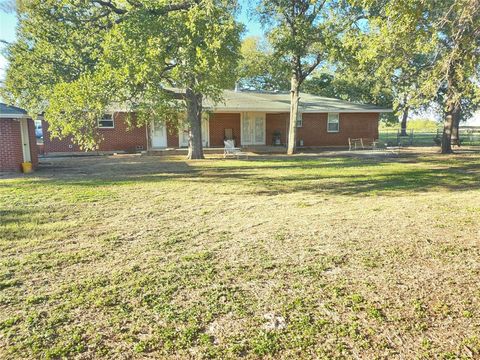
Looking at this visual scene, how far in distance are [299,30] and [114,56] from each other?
8.66 meters

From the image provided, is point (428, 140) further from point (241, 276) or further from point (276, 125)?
point (241, 276)

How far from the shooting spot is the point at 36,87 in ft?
46.9

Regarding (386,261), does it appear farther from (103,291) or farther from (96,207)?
(96,207)

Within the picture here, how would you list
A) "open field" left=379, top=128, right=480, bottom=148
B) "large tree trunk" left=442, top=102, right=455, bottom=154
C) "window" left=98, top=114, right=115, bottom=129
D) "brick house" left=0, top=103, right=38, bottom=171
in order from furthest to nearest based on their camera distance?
"open field" left=379, top=128, right=480, bottom=148
"window" left=98, top=114, right=115, bottom=129
"large tree trunk" left=442, top=102, right=455, bottom=154
"brick house" left=0, top=103, right=38, bottom=171

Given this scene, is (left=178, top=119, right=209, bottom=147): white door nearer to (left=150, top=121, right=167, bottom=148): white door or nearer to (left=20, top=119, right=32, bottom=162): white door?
(left=150, top=121, right=167, bottom=148): white door

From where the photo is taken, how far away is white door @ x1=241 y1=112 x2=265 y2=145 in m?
23.4

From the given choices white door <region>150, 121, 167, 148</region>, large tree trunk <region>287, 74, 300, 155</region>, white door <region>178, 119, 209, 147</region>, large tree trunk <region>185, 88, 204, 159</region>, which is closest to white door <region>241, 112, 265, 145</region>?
white door <region>178, 119, 209, 147</region>

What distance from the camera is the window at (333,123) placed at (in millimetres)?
24344

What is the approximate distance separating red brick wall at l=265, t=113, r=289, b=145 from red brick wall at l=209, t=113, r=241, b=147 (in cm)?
219

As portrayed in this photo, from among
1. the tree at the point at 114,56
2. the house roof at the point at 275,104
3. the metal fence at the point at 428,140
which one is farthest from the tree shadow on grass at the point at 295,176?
the metal fence at the point at 428,140

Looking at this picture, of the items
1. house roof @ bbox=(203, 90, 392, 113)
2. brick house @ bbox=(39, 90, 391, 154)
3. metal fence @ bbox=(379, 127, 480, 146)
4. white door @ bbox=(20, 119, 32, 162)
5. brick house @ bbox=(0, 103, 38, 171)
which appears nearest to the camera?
brick house @ bbox=(0, 103, 38, 171)

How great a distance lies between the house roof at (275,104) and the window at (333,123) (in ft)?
2.18

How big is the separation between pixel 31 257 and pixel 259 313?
3050 millimetres

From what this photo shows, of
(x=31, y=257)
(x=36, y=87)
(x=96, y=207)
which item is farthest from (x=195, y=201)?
(x=36, y=87)
